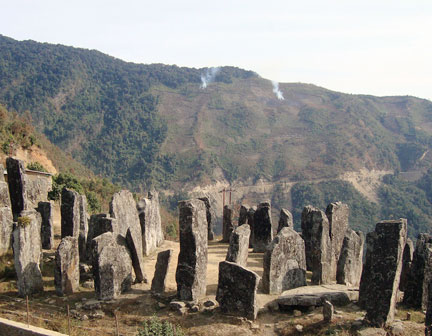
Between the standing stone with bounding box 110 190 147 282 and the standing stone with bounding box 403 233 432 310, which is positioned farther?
the standing stone with bounding box 110 190 147 282

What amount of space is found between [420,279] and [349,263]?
3.18m

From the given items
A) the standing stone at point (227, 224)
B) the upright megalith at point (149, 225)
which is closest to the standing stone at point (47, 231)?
the upright megalith at point (149, 225)

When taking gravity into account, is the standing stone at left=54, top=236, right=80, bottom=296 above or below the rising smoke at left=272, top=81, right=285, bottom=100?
below

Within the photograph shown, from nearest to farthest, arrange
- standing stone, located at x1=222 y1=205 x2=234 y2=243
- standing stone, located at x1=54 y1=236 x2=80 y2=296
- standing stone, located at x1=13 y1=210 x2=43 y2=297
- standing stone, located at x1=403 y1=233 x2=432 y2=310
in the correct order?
standing stone, located at x1=403 y1=233 x2=432 y2=310, standing stone, located at x1=13 y1=210 x2=43 y2=297, standing stone, located at x1=54 y1=236 x2=80 y2=296, standing stone, located at x1=222 y1=205 x2=234 y2=243

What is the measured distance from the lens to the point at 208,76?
175 meters

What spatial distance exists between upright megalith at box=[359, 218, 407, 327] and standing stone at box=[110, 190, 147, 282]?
23.4 ft

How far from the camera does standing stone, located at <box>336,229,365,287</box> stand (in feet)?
52.2

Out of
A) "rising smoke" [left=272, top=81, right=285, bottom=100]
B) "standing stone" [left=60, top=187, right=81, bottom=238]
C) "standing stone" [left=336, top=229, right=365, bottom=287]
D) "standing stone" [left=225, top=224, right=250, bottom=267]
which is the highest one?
"rising smoke" [left=272, top=81, right=285, bottom=100]

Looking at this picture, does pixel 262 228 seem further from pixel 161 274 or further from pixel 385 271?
pixel 385 271

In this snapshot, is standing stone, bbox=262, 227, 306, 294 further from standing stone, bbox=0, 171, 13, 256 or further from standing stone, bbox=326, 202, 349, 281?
standing stone, bbox=0, 171, 13, 256

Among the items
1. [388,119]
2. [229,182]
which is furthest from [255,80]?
[229,182]

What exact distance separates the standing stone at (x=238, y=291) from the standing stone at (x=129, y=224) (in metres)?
3.31

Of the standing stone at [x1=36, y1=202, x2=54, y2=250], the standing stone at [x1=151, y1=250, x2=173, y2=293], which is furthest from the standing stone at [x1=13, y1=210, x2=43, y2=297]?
the standing stone at [x1=36, y1=202, x2=54, y2=250]

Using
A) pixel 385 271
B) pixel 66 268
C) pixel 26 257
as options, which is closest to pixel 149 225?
pixel 66 268
